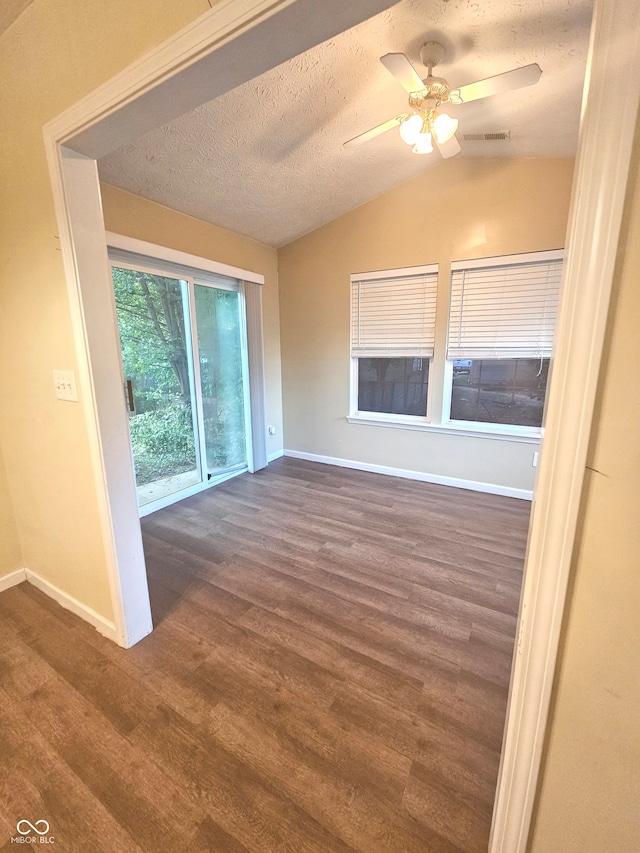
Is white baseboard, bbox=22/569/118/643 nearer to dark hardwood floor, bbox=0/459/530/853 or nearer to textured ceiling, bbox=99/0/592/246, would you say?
dark hardwood floor, bbox=0/459/530/853

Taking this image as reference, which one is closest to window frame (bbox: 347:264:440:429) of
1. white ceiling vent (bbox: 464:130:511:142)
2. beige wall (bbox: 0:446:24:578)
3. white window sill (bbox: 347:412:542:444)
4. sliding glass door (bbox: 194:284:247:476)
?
white window sill (bbox: 347:412:542:444)

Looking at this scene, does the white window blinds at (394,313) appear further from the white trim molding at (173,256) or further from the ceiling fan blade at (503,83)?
the ceiling fan blade at (503,83)

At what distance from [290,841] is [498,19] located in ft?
10.9

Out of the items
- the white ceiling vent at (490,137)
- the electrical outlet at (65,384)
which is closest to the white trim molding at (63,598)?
the electrical outlet at (65,384)

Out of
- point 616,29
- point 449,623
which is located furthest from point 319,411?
point 616,29

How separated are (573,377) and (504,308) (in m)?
A: 2.87

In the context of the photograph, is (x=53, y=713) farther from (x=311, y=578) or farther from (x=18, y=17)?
(x=18, y=17)

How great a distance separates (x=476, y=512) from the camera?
9.64 ft

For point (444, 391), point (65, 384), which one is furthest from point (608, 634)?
A: point (444, 391)

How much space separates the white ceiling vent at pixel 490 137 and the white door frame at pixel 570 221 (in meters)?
2.22

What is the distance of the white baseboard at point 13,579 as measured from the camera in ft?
6.65

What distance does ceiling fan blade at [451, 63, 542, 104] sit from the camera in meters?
1.46

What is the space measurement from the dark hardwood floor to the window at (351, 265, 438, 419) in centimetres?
170

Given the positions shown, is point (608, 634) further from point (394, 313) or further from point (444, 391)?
point (394, 313)
